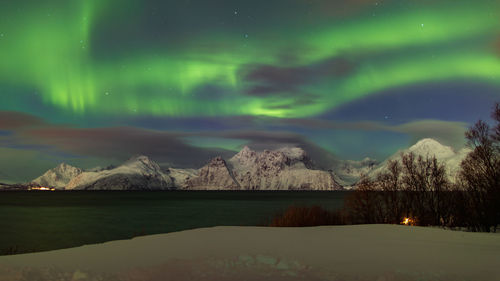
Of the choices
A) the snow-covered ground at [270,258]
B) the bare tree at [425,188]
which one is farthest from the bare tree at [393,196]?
the snow-covered ground at [270,258]

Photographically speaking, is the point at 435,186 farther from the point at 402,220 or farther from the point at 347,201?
the point at 347,201

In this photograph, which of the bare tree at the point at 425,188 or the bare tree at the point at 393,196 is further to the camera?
the bare tree at the point at 393,196

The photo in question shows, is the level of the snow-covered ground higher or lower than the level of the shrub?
higher

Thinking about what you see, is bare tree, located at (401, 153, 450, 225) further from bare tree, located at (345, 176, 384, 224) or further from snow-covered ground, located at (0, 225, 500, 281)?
snow-covered ground, located at (0, 225, 500, 281)

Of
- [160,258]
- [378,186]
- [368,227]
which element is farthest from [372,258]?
[378,186]

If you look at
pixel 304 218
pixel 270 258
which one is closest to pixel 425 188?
pixel 304 218

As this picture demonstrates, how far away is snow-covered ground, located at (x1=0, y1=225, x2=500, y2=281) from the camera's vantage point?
11.5 m

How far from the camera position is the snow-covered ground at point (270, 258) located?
11516mm

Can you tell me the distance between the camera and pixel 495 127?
118 ft

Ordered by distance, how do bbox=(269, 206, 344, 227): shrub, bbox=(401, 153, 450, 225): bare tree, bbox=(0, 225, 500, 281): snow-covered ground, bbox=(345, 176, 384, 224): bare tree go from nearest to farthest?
bbox=(0, 225, 500, 281): snow-covered ground
bbox=(269, 206, 344, 227): shrub
bbox=(401, 153, 450, 225): bare tree
bbox=(345, 176, 384, 224): bare tree

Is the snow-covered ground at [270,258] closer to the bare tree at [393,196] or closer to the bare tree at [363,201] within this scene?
the bare tree at [393,196]

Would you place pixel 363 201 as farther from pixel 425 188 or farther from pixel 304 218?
pixel 304 218

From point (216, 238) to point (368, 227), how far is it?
31.6ft

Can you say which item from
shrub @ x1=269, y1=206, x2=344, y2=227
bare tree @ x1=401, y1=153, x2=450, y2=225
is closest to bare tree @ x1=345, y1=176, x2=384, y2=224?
bare tree @ x1=401, y1=153, x2=450, y2=225
